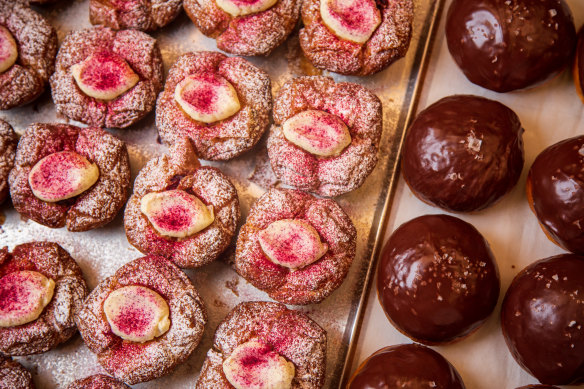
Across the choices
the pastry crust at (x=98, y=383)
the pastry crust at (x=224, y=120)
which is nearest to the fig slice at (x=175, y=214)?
the pastry crust at (x=224, y=120)

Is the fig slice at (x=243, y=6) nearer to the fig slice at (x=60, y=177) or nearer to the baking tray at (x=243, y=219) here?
the baking tray at (x=243, y=219)

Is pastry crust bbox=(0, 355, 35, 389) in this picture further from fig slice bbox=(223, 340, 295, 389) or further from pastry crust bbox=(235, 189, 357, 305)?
pastry crust bbox=(235, 189, 357, 305)

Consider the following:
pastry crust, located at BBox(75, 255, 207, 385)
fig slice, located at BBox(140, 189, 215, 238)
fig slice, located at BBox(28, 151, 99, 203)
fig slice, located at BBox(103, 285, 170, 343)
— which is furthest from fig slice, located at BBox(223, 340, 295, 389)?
fig slice, located at BBox(28, 151, 99, 203)

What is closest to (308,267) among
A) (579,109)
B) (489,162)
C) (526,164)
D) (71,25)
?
(489,162)

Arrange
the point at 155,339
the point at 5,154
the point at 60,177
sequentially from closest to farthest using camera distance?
the point at 155,339, the point at 60,177, the point at 5,154

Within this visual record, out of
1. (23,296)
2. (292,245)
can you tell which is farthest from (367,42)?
(23,296)

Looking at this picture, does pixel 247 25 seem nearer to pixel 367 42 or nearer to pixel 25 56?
pixel 367 42
